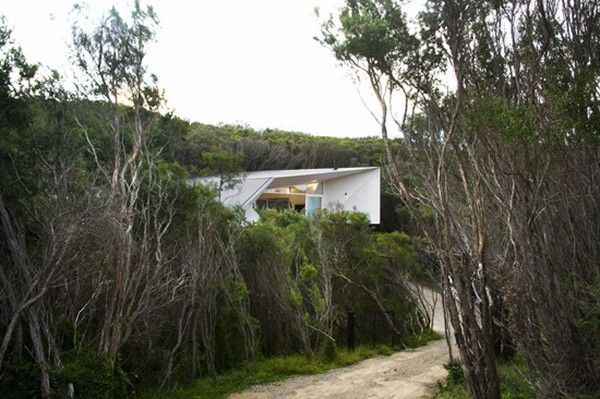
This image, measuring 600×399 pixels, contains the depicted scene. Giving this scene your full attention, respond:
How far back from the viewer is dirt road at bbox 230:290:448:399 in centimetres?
971

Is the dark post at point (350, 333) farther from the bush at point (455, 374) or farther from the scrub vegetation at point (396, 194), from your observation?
the bush at point (455, 374)

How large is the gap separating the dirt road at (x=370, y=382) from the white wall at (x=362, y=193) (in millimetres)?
13609

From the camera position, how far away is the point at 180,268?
410 inches

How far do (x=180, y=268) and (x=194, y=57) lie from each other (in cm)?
410

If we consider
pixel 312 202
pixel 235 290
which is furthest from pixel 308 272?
pixel 312 202

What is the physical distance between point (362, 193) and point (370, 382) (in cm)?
1634

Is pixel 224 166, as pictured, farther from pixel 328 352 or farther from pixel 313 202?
pixel 313 202

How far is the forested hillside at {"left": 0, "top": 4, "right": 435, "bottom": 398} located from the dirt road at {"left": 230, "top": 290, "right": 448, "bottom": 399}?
112 centimetres

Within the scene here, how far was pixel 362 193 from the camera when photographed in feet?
86.4

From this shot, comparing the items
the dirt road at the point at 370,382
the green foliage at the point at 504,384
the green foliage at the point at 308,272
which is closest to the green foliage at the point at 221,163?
the green foliage at the point at 308,272

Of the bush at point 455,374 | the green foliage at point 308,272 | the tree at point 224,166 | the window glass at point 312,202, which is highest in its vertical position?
the tree at point 224,166

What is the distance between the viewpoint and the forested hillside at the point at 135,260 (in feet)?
24.1

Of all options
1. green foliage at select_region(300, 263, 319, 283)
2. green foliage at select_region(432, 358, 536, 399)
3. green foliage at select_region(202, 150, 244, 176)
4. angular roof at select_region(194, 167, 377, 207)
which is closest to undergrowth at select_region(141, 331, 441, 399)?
green foliage at select_region(300, 263, 319, 283)

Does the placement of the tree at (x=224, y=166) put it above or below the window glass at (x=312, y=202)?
above
